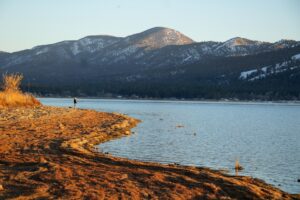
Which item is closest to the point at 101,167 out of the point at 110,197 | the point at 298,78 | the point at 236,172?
the point at 110,197

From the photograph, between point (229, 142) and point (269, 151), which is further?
point (229, 142)

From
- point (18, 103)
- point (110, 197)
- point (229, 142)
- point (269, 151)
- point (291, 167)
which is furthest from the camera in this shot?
point (18, 103)

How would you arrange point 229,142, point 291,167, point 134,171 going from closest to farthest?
1. point 134,171
2. point 291,167
3. point 229,142

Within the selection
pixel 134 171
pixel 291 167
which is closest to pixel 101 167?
pixel 134 171

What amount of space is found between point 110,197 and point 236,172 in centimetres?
841

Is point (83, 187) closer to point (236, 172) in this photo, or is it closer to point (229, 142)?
point (236, 172)

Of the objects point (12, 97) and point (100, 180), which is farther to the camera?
point (12, 97)

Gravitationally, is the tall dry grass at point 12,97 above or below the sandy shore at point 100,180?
above

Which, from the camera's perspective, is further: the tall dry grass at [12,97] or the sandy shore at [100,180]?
the tall dry grass at [12,97]

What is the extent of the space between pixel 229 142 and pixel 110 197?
71.6 ft

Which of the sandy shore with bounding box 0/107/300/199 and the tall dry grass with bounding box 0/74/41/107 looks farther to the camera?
the tall dry grass with bounding box 0/74/41/107

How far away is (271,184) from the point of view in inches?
683

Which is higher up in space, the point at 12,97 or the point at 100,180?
the point at 12,97

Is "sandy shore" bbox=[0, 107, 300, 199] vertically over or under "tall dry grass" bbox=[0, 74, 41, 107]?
under
